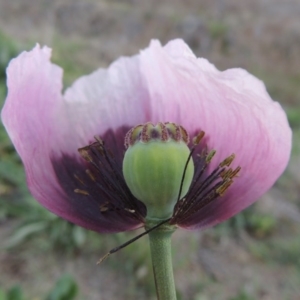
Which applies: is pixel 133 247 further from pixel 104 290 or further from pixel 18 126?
pixel 18 126

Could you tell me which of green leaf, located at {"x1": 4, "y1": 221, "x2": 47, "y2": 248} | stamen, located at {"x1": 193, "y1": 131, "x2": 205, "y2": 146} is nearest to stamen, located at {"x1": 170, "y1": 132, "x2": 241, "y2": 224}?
stamen, located at {"x1": 193, "y1": 131, "x2": 205, "y2": 146}

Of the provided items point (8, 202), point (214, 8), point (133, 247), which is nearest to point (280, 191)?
point (133, 247)

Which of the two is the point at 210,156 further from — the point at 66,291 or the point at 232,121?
the point at 66,291

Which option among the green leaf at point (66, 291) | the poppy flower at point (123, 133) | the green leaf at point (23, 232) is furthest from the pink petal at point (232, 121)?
the green leaf at point (23, 232)

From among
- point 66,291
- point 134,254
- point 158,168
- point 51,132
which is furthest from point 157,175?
point 134,254

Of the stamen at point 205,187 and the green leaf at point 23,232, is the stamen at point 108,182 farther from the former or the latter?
the green leaf at point 23,232
